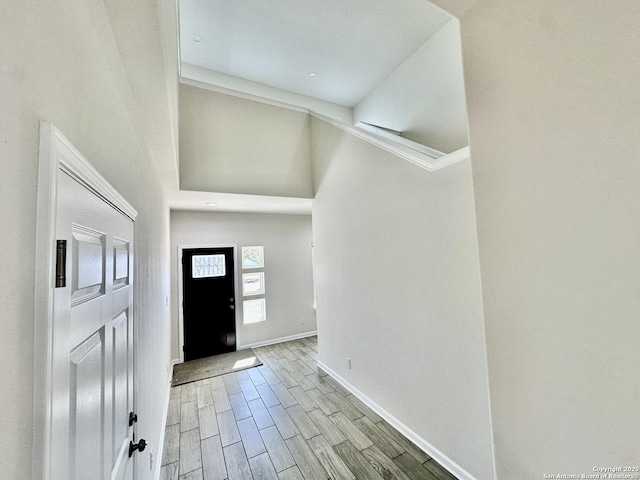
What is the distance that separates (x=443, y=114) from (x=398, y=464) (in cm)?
348

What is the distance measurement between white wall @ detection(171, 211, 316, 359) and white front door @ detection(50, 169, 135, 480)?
3.61 metres

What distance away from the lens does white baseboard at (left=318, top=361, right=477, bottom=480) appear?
1913 millimetres

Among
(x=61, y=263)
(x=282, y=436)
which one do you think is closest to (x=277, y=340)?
(x=282, y=436)

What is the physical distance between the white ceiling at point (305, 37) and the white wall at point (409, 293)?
97 centimetres

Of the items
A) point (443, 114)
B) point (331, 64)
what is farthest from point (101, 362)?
point (331, 64)

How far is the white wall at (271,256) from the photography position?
4.50 meters

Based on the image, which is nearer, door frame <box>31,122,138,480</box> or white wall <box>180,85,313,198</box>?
door frame <box>31,122,138,480</box>

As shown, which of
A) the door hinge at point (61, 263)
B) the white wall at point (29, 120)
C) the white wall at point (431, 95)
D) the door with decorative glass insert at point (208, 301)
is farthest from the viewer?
the door with decorative glass insert at point (208, 301)

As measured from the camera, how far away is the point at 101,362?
844 millimetres

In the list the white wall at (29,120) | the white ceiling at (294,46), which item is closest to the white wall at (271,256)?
the white ceiling at (294,46)

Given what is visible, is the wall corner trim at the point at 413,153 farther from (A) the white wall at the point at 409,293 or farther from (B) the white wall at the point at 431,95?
(B) the white wall at the point at 431,95

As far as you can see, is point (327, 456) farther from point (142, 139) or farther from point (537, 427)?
point (142, 139)

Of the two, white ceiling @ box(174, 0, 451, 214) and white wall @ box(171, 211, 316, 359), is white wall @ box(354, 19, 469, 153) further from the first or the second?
white wall @ box(171, 211, 316, 359)

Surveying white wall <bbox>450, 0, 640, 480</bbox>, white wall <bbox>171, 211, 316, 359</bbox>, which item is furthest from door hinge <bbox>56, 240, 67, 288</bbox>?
white wall <bbox>171, 211, 316, 359</bbox>
